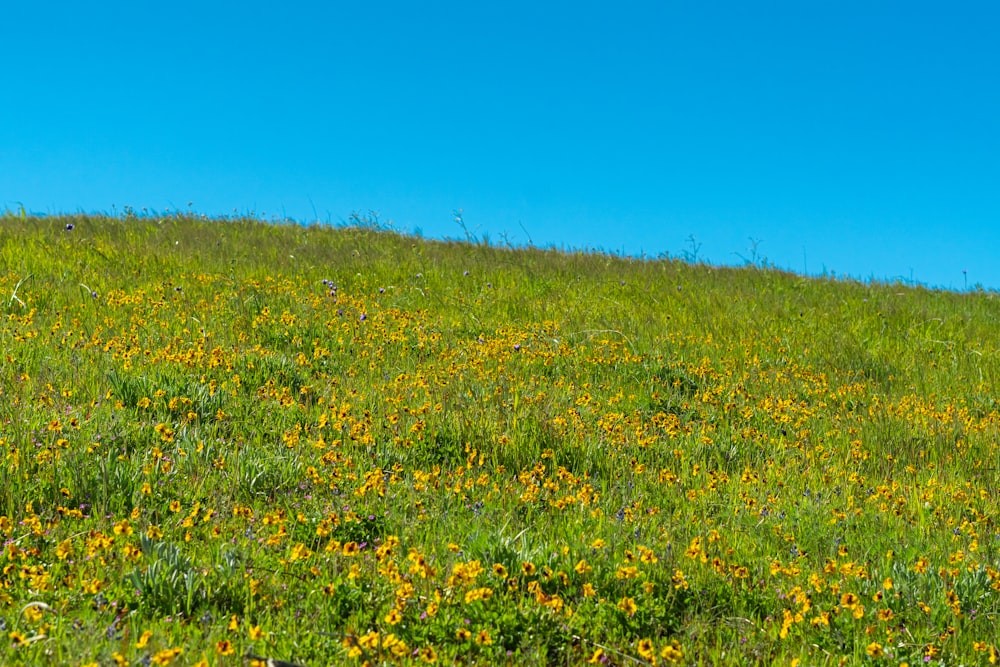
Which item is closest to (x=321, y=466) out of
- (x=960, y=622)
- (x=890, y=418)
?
(x=960, y=622)

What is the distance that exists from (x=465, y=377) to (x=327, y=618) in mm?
4251

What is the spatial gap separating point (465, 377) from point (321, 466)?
2.66 m

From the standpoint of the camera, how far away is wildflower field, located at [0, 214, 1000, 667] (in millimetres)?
3506

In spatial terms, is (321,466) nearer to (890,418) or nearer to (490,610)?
(490,610)

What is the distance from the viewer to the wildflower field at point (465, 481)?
3506 mm

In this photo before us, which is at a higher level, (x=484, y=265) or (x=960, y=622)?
(x=484, y=265)

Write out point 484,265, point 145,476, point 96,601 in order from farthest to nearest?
point 484,265, point 145,476, point 96,601

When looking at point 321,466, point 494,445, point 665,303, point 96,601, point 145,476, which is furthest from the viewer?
point 665,303

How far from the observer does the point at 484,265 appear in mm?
13953

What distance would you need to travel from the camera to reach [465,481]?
5.18 meters

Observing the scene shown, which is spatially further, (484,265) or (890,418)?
(484,265)

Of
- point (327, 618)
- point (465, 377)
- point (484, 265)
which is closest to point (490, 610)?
point (327, 618)

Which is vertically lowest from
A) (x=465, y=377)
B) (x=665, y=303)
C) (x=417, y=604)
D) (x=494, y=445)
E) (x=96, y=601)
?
(x=96, y=601)

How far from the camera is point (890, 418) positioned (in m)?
7.65
